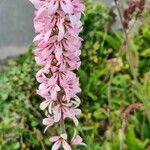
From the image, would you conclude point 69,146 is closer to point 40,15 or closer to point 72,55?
point 72,55

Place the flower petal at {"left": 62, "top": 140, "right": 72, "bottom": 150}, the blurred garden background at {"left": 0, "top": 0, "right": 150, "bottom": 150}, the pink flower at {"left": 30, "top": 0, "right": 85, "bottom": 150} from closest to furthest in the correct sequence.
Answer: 1. the pink flower at {"left": 30, "top": 0, "right": 85, "bottom": 150}
2. the flower petal at {"left": 62, "top": 140, "right": 72, "bottom": 150}
3. the blurred garden background at {"left": 0, "top": 0, "right": 150, "bottom": 150}

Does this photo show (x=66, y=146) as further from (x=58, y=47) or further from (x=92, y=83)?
(x=92, y=83)

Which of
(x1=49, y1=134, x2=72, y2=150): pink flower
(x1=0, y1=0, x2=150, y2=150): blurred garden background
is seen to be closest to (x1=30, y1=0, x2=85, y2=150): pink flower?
(x1=49, y1=134, x2=72, y2=150): pink flower

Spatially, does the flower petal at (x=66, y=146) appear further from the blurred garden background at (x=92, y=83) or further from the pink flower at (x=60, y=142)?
the blurred garden background at (x=92, y=83)

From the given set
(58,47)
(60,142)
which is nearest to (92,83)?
(60,142)

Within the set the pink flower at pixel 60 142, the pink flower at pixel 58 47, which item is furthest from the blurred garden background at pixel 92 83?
the pink flower at pixel 58 47

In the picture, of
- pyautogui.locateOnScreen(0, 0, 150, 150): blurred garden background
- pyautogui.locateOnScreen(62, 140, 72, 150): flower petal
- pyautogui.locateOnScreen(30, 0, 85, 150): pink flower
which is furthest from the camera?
pyautogui.locateOnScreen(0, 0, 150, 150): blurred garden background

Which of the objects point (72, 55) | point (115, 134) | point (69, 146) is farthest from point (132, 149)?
point (72, 55)

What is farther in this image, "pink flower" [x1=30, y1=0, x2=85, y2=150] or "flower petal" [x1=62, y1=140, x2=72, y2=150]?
"flower petal" [x1=62, y1=140, x2=72, y2=150]

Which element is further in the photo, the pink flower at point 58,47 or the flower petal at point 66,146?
the flower petal at point 66,146

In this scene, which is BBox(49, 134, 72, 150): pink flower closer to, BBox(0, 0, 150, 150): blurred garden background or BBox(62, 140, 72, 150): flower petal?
BBox(62, 140, 72, 150): flower petal
